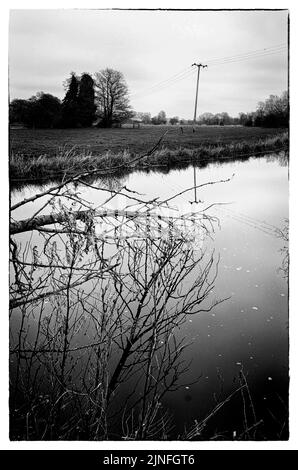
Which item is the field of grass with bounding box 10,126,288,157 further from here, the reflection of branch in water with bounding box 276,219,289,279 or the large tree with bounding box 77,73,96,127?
→ the reflection of branch in water with bounding box 276,219,289,279

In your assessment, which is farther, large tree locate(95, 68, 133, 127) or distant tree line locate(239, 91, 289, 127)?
large tree locate(95, 68, 133, 127)

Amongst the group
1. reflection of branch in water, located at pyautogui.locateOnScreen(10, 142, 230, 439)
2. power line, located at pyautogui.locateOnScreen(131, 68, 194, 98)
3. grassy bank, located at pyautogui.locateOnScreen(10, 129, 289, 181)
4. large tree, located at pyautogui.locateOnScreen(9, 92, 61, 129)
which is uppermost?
power line, located at pyautogui.locateOnScreen(131, 68, 194, 98)

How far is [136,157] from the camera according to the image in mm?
2432

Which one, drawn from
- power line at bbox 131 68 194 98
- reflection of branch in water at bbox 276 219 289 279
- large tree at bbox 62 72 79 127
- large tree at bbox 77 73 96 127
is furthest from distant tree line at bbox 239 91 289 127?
large tree at bbox 62 72 79 127

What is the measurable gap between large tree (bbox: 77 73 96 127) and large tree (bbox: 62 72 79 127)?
0.03 meters

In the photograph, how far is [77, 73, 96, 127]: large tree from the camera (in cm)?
260

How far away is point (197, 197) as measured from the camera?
9.16ft

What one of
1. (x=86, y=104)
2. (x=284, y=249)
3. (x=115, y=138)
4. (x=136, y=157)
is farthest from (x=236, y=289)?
(x=86, y=104)

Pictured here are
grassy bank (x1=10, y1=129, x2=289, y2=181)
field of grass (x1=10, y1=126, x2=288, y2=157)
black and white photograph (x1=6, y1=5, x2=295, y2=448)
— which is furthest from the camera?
field of grass (x1=10, y1=126, x2=288, y2=157)

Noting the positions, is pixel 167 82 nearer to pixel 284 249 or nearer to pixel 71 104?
pixel 71 104
